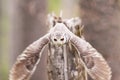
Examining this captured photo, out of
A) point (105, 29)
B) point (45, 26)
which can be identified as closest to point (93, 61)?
point (105, 29)

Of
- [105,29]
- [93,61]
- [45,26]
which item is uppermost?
[45,26]

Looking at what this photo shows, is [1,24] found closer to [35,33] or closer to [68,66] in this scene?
[35,33]

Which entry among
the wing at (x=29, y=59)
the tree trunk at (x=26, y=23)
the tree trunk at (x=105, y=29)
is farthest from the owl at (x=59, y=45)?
the tree trunk at (x=26, y=23)

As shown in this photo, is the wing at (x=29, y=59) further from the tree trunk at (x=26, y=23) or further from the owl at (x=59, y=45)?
the tree trunk at (x=26, y=23)

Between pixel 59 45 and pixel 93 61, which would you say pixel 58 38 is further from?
pixel 93 61

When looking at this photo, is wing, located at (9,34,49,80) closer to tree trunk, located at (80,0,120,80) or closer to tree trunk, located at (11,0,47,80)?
tree trunk, located at (80,0,120,80)

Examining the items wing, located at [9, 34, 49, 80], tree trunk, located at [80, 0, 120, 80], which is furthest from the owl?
tree trunk, located at [80, 0, 120, 80]

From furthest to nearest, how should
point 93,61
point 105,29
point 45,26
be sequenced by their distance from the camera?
point 45,26, point 105,29, point 93,61
